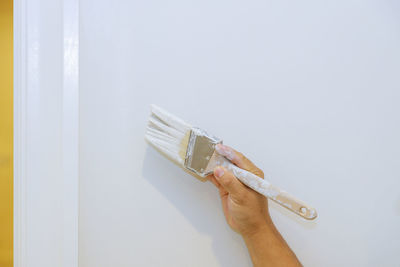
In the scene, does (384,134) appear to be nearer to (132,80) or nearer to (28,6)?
(132,80)

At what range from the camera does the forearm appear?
0.49 meters

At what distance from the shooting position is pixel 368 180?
585mm

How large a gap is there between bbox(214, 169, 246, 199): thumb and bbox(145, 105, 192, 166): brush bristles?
0.08 m

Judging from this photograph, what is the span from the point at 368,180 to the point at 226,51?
1.65 ft

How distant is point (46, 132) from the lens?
0.51m

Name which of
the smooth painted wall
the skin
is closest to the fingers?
the skin

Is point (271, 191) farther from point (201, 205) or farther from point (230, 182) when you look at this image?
point (201, 205)

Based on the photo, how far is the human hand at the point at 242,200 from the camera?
458 mm

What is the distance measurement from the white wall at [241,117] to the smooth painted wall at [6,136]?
0.62 metres

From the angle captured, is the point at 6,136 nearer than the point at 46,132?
No

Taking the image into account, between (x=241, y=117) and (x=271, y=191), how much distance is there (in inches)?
8.4

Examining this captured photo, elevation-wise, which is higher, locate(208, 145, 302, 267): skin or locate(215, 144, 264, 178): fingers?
locate(215, 144, 264, 178): fingers

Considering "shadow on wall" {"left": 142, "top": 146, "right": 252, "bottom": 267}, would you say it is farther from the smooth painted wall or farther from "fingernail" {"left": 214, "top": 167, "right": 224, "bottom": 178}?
the smooth painted wall

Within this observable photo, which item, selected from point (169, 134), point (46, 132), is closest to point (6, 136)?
point (46, 132)
